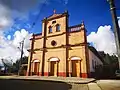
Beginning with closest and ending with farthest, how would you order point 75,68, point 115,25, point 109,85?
point 115,25 → point 109,85 → point 75,68

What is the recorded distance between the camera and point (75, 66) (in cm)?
2134

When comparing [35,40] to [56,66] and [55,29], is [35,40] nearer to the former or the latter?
[55,29]

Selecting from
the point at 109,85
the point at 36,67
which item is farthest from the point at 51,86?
the point at 36,67

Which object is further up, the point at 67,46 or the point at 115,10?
the point at 67,46

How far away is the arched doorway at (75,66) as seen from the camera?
20852mm

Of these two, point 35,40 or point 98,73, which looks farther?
point 35,40

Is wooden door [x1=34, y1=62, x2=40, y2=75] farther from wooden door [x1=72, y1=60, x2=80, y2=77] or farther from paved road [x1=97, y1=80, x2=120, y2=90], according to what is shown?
paved road [x1=97, y1=80, x2=120, y2=90]

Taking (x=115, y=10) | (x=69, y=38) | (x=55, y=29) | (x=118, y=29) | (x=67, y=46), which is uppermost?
(x=55, y=29)

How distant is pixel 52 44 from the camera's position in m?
24.7


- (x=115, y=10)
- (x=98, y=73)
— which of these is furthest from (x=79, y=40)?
(x=115, y=10)

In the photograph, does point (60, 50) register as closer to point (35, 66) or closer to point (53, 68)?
point (53, 68)

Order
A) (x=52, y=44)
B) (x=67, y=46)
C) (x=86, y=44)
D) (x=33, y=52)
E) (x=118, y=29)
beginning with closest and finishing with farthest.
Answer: (x=118, y=29), (x=86, y=44), (x=67, y=46), (x=52, y=44), (x=33, y=52)

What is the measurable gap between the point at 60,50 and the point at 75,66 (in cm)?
384

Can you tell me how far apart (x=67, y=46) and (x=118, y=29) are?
1888 cm
